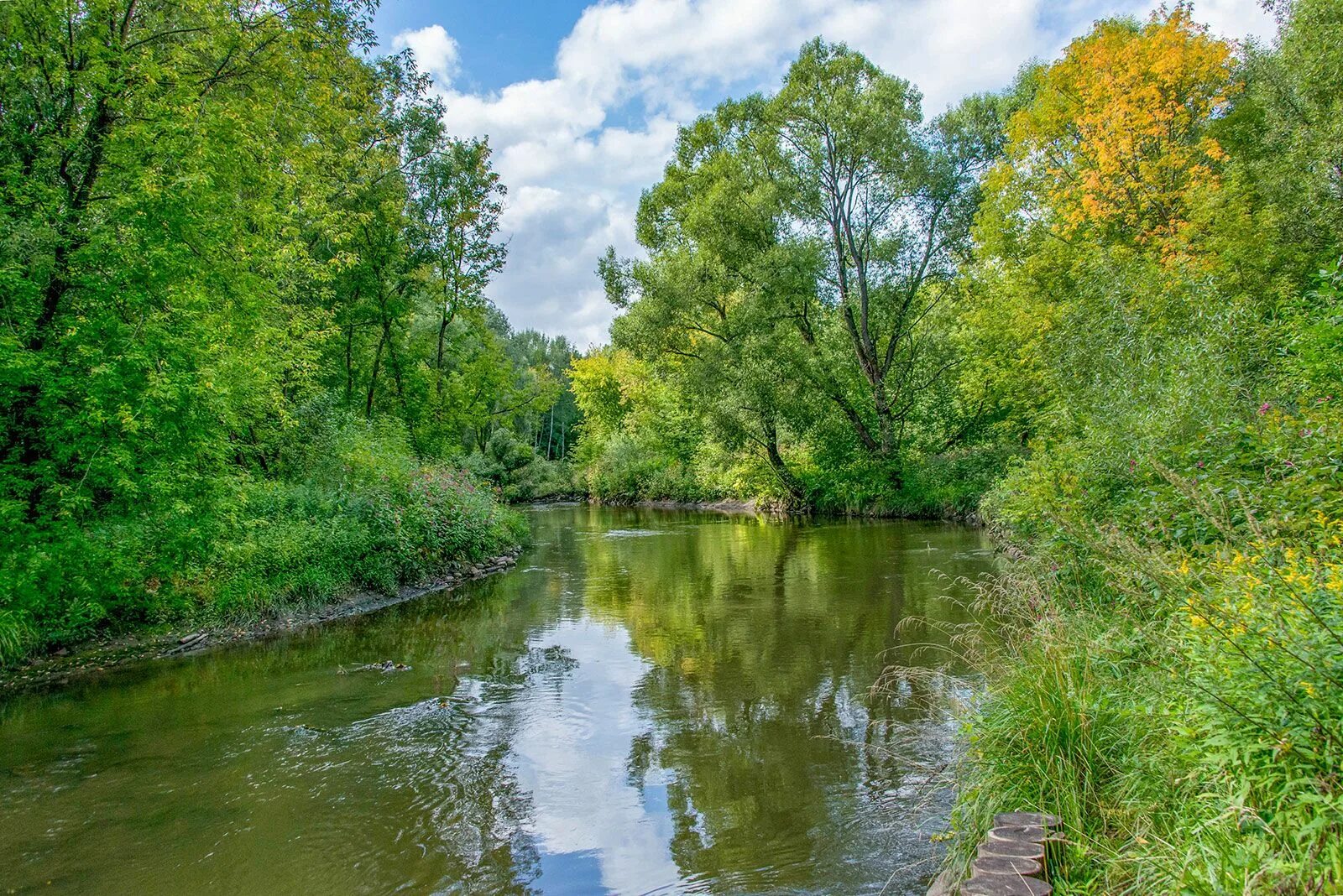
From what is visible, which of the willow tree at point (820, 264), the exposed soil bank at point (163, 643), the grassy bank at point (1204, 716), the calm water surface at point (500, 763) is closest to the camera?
the grassy bank at point (1204, 716)

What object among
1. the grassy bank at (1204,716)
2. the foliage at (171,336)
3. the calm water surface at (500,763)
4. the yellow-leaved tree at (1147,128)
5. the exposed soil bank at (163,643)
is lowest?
the calm water surface at (500,763)

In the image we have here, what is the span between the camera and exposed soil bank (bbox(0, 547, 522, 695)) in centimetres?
905

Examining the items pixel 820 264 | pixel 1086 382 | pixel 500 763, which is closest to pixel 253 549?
pixel 500 763

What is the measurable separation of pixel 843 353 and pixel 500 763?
973 inches

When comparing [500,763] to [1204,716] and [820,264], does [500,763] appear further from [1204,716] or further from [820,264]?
[820,264]

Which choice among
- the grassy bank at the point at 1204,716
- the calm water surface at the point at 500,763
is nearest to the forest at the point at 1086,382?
the grassy bank at the point at 1204,716

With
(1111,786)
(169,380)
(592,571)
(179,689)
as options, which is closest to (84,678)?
(179,689)

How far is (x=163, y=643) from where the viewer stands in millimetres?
10359

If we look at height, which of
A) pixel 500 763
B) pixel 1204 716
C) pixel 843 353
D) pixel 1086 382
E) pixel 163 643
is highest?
pixel 843 353

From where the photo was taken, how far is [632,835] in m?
5.13

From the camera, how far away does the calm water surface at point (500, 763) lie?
4.73 metres

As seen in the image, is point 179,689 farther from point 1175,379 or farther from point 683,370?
point 683,370

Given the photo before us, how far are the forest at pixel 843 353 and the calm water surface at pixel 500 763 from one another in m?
1.34

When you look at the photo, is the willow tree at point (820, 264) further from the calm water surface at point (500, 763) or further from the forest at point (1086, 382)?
the calm water surface at point (500, 763)
